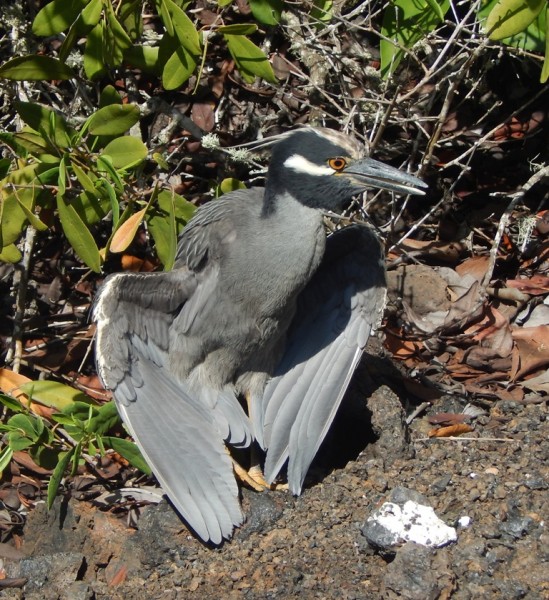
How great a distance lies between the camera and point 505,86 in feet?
17.2

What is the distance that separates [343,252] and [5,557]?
203 centimetres

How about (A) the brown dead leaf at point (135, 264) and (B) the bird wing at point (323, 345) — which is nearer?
(B) the bird wing at point (323, 345)

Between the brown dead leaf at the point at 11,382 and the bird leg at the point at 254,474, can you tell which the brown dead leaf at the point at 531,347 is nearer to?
the bird leg at the point at 254,474

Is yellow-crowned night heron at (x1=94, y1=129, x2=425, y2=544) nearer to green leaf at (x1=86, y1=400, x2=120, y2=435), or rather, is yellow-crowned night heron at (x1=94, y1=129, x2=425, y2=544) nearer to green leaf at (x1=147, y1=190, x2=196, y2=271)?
green leaf at (x1=147, y1=190, x2=196, y2=271)

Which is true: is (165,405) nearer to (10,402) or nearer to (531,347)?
(10,402)

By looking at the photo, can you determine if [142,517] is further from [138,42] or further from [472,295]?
[138,42]

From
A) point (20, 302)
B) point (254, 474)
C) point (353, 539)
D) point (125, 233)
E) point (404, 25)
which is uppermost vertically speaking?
point (404, 25)

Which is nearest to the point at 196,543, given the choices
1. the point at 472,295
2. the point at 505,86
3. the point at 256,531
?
the point at 256,531

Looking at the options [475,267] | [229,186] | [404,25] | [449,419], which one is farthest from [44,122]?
[475,267]

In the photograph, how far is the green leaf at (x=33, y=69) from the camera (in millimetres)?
3917

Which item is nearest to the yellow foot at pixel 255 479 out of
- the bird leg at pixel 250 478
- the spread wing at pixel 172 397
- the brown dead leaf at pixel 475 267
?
the bird leg at pixel 250 478

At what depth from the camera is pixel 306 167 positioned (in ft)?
13.0

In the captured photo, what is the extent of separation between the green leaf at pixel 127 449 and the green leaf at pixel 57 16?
173 centimetres

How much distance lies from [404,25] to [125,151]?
1.46 meters
